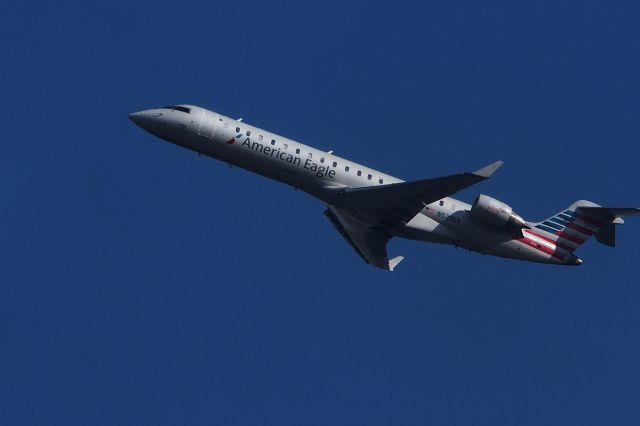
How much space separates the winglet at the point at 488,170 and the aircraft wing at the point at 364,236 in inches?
220

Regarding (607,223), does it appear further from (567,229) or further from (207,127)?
(207,127)

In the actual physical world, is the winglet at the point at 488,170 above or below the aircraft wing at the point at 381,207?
above

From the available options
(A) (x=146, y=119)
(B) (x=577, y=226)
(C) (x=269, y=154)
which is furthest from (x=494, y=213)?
(A) (x=146, y=119)

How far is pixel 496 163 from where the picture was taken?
3412 centimetres

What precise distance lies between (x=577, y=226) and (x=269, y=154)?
38.6ft

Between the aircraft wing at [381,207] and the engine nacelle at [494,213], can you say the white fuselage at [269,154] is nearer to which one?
the engine nacelle at [494,213]

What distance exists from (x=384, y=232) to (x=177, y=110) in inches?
343

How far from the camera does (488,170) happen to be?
34.3 m

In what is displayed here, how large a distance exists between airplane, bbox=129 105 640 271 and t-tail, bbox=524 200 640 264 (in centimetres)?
4

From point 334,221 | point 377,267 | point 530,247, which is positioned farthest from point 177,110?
point 530,247

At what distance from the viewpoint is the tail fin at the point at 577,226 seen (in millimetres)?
38906

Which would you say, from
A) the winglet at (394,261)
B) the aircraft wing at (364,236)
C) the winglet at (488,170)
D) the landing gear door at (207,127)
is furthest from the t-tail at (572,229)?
the landing gear door at (207,127)

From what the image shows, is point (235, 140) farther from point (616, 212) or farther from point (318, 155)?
point (616, 212)

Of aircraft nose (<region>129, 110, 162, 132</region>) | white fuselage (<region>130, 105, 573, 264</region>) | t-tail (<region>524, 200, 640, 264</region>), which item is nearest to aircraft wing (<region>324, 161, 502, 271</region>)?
white fuselage (<region>130, 105, 573, 264</region>)
